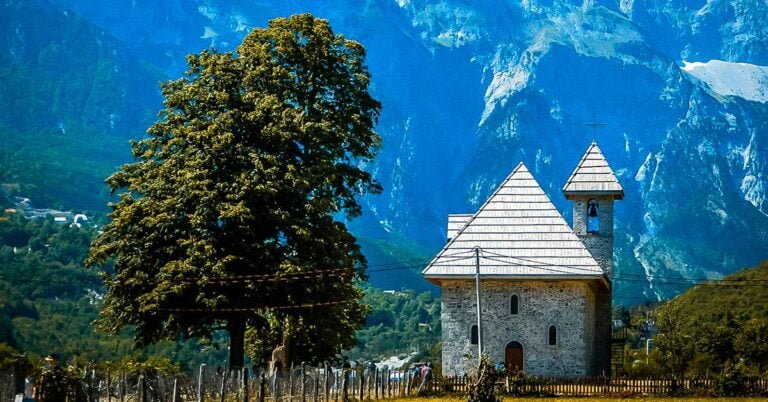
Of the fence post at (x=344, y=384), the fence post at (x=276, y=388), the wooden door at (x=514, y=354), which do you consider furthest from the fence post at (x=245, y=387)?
the wooden door at (x=514, y=354)

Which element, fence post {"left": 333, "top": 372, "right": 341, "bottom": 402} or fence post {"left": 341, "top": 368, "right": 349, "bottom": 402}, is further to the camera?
fence post {"left": 341, "top": 368, "right": 349, "bottom": 402}

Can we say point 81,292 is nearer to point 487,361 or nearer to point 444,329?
point 444,329

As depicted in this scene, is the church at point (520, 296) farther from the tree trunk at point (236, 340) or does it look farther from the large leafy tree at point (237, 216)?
the tree trunk at point (236, 340)

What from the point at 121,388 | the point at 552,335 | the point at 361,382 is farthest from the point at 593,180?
the point at 121,388

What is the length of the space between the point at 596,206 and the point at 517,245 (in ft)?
36.5

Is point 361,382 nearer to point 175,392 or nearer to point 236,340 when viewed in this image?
point 236,340

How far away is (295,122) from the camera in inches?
2109

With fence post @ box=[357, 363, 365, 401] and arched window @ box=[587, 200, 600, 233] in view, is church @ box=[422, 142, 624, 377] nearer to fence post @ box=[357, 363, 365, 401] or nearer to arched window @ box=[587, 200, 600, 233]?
arched window @ box=[587, 200, 600, 233]

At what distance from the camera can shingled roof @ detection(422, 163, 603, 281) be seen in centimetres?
5812

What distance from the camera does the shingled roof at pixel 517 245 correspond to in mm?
58125

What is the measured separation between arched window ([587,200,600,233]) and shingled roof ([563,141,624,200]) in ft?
2.42

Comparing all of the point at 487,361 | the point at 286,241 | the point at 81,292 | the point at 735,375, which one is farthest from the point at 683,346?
the point at 81,292

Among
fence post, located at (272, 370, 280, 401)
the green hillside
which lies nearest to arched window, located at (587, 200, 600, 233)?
the green hillside

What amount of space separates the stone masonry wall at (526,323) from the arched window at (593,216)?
10829 mm
